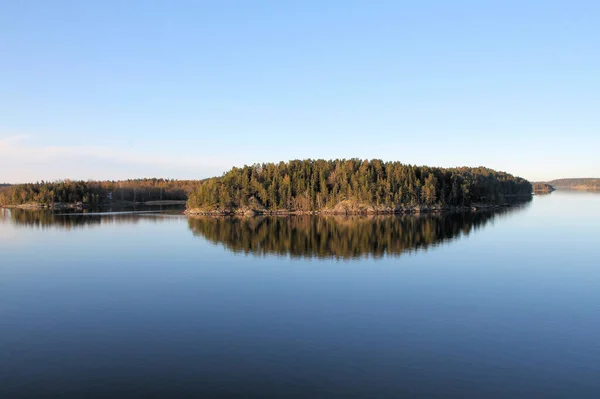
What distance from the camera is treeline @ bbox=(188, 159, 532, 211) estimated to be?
112938 millimetres

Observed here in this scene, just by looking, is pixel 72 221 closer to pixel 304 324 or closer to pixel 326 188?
pixel 326 188

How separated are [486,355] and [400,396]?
5.25 m

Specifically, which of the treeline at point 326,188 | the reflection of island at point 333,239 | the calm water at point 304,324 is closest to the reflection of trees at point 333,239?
the reflection of island at point 333,239

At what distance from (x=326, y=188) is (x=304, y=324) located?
95.8 meters

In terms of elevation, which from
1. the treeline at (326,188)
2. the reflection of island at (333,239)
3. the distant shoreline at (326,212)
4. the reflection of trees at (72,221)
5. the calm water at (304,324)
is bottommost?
the calm water at (304,324)

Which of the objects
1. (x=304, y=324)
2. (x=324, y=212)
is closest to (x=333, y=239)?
(x=304, y=324)

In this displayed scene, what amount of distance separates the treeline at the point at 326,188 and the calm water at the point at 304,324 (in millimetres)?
67251

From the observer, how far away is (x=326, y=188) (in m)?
117

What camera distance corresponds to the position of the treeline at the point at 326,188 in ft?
371

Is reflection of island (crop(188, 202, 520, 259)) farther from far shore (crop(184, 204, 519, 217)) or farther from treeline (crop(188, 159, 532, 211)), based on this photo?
treeline (crop(188, 159, 532, 211))

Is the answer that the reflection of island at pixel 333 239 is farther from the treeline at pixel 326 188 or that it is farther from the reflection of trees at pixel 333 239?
the treeline at pixel 326 188

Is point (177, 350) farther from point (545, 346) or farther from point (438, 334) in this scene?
point (545, 346)

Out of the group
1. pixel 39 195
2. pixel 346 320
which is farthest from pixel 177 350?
pixel 39 195

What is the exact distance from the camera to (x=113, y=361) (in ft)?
57.1
